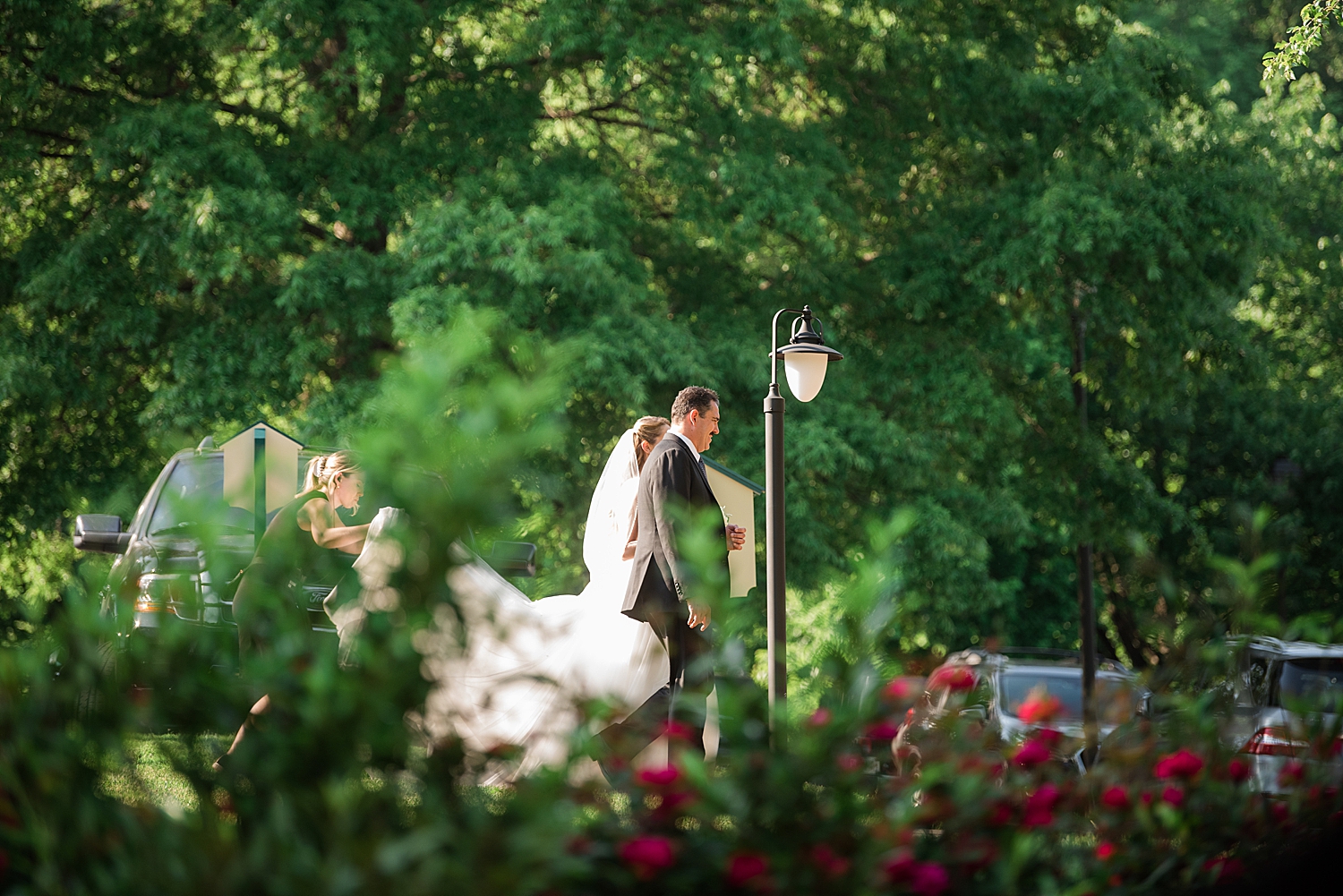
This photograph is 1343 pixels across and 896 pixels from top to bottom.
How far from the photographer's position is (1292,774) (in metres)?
2.82

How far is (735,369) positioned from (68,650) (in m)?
12.3

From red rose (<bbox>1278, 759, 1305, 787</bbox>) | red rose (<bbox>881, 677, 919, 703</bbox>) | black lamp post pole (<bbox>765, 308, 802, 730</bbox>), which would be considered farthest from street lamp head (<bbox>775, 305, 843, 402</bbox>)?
red rose (<bbox>881, 677, 919, 703</bbox>)

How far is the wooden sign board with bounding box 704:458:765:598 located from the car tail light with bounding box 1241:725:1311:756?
6.01 metres

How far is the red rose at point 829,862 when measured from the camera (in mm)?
2125

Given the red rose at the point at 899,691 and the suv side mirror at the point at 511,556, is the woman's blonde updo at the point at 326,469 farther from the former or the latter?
the red rose at the point at 899,691

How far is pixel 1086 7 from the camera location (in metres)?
18.0

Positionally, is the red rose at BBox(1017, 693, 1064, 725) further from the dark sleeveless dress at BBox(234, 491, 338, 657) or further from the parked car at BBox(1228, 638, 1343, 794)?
the dark sleeveless dress at BBox(234, 491, 338, 657)

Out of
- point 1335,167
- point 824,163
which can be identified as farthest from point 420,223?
point 1335,167

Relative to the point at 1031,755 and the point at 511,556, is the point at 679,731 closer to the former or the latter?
the point at 1031,755

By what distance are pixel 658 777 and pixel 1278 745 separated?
1758 millimetres

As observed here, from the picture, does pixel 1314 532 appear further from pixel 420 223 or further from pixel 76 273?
pixel 76 273

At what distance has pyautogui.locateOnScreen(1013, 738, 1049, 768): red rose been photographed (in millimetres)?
2732

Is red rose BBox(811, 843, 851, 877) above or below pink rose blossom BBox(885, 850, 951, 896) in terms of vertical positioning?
above

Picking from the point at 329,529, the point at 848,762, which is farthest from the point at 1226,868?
the point at 329,529
